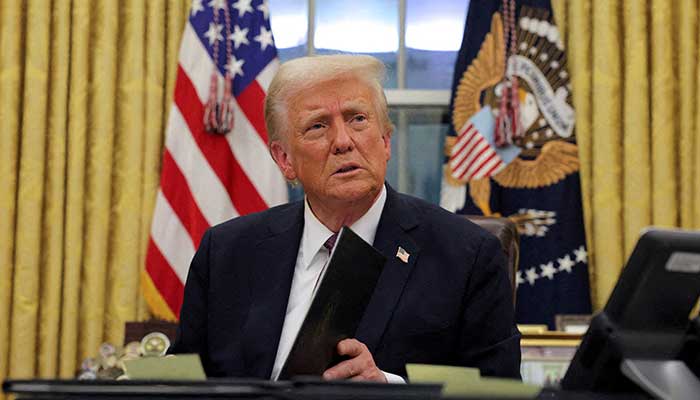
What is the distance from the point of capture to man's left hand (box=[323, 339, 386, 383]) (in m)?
1.80

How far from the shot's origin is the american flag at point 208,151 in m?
3.94

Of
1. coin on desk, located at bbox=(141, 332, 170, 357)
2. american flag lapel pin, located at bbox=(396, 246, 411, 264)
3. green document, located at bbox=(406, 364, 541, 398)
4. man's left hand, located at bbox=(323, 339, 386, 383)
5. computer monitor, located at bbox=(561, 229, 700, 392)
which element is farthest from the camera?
coin on desk, located at bbox=(141, 332, 170, 357)

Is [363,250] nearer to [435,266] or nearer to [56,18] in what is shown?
[435,266]

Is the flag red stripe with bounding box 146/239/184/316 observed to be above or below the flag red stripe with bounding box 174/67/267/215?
below

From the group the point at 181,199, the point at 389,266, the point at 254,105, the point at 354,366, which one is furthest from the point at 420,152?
the point at 354,366

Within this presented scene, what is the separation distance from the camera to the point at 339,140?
2.25m

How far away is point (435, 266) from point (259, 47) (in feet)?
6.98

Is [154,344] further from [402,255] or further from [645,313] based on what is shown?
[645,313]

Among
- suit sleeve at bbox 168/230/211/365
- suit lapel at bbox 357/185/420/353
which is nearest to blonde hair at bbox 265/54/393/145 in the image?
suit lapel at bbox 357/185/420/353

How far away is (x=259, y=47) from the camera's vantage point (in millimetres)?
4109

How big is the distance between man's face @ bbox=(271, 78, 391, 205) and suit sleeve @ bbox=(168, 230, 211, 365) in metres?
0.34

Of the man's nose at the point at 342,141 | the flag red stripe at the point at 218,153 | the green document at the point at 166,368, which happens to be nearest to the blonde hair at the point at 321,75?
the man's nose at the point at 342,141

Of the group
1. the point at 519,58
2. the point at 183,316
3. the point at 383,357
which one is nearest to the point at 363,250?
the point at 383,357

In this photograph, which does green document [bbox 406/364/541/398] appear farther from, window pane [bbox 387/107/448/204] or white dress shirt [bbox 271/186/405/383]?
window pane [bbox 387/107/448/204]
